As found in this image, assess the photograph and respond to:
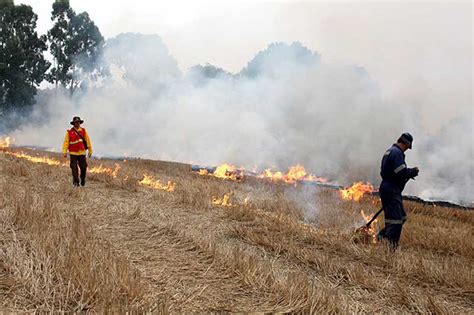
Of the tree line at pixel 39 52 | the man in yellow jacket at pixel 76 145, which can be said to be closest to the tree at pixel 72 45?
the tree line at pixel 39 52

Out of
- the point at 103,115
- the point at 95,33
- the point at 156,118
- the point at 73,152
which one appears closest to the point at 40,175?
the point at 73,152

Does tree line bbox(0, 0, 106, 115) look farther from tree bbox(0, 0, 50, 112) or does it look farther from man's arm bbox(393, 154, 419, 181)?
man's arm bbox(393, 154, 419, 181)

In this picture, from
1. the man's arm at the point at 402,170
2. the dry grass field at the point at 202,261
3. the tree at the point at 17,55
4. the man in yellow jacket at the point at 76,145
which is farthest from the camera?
the tree at the point at 17,55

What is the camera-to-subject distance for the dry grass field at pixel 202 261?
306 centimetres

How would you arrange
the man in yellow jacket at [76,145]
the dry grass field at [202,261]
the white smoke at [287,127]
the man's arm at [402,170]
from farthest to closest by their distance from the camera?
the white smoke at [287,127] < the man in yellow jacket at [76,145] < the man's arm at [402,170] < the dry grass field at [202,261]

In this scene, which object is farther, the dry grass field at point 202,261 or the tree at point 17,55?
the tree at point 17,55

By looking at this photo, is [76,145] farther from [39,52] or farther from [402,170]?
[39,52]

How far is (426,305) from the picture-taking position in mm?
3635

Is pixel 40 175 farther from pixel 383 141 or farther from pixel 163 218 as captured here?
pixel 383 141

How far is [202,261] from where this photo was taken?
431 cm

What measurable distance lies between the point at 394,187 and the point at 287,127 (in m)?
18.4

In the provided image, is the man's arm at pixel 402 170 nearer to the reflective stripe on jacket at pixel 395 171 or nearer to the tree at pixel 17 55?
the reflective stripe on jacket at pixel 395 171

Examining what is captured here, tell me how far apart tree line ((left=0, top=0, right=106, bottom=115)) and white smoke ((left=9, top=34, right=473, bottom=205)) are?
20.4 feet

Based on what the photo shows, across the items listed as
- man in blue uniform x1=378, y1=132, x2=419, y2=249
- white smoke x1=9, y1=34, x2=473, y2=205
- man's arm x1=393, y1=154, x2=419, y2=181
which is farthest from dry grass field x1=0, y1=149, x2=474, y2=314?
white smoke x1=9, y1=34, x2=473, y2=205
